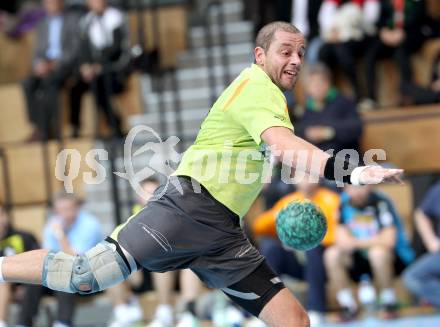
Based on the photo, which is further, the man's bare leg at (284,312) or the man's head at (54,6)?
the man's head at (54,6)

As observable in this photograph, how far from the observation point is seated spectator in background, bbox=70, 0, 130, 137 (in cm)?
1203

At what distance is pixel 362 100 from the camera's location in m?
11.5

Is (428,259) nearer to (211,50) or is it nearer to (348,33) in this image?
(348,33)

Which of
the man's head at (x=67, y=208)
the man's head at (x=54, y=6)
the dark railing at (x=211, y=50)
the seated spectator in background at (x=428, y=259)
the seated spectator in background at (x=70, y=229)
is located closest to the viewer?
the seated spectator in background at (x=428, y=259)

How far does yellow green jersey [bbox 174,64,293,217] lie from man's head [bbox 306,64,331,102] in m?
4.47

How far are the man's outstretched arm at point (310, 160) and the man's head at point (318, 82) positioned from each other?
4.99 metres

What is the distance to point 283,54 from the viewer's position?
6.27 meters

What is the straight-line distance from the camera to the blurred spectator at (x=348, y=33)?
451 inches

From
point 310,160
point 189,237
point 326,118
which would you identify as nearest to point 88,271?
point 189,237

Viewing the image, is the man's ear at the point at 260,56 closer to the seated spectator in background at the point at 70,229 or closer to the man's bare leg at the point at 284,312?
the man's bare leg at the point at 284,312

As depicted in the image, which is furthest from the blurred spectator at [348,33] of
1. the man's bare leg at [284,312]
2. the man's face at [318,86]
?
the man's bare leg at [284,312]

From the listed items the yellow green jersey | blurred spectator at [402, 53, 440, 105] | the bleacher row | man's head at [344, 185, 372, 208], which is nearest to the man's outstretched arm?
the yellow green jersey

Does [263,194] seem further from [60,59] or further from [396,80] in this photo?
[60,59]

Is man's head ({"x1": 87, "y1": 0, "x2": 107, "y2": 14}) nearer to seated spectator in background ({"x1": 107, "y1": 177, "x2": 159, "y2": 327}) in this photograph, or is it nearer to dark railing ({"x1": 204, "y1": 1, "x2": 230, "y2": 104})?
dark railing ({"x1": 204, "y1": 1, "x2": 230, "y2": 104})
